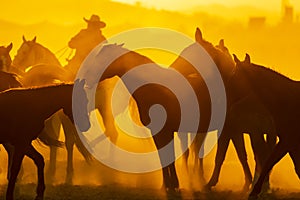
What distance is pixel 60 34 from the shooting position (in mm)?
15344

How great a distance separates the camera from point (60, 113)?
11.3 m

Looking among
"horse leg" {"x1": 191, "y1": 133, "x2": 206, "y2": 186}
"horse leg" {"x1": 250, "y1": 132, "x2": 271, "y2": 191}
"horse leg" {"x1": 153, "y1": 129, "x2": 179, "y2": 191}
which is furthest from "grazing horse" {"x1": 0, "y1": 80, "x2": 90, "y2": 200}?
"horse leg" {"x1": 191, "y1": 133, "x2": 206, "y2": 186}

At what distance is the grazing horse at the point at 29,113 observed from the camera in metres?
8.10

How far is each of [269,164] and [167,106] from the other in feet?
6.50

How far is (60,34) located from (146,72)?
6.28m

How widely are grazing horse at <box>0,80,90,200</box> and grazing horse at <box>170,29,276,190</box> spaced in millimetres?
2360

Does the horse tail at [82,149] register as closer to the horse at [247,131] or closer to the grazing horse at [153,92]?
the grazing horse at [153,92]

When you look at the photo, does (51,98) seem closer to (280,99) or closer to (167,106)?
(167,106)

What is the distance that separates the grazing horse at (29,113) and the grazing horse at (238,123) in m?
2.36

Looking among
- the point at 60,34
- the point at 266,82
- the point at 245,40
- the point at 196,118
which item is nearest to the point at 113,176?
the point at 196,118

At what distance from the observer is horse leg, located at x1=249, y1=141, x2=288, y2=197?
803 centimetres

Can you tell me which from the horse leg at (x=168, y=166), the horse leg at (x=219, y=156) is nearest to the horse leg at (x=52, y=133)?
the horse leg at (x=168, y=166)

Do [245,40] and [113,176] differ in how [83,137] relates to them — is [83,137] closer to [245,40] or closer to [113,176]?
[113,176]

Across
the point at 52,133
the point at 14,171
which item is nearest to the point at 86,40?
the point at 52,133
